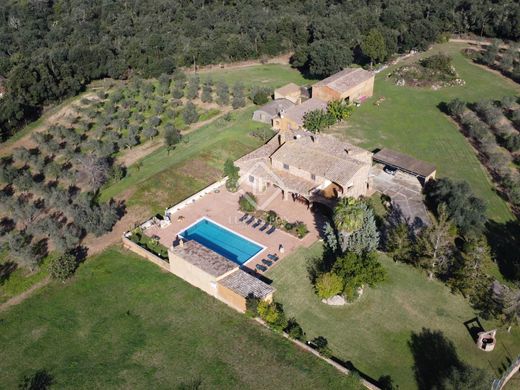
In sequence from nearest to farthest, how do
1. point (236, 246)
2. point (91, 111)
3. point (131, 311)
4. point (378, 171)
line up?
point (131, 311), point (236, 246), point (378, 171), point (91, 111)

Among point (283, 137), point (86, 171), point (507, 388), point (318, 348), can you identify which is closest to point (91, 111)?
point (86, 171)

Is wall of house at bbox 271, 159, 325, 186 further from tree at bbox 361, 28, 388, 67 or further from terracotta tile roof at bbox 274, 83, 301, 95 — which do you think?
tree at bbox 361, 28, 388, 67

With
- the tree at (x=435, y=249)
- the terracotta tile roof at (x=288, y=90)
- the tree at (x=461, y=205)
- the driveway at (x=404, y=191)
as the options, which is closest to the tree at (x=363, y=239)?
the tree at (x=435, y=249)

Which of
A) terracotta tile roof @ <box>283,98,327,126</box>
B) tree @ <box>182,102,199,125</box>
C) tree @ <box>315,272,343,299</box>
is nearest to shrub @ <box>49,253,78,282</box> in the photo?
tree @ <box>315,272,343,299</box>

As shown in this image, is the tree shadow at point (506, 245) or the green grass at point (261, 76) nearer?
the tree shadow at point (506, 245)

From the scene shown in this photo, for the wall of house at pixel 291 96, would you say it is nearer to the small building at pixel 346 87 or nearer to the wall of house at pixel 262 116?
the small building at pixel 346 87

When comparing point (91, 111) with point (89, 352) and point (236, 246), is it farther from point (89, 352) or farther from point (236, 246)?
point (89, 352)
